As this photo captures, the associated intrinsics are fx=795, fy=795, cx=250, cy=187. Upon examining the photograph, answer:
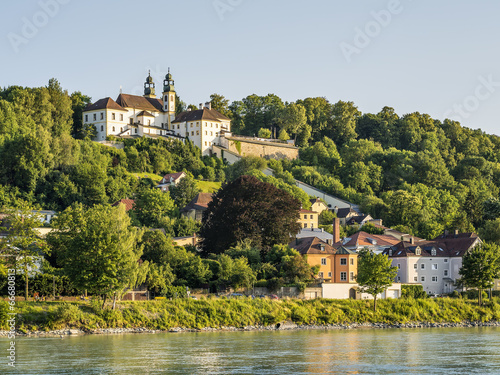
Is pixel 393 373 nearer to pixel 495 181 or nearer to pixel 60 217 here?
pixel 60 217

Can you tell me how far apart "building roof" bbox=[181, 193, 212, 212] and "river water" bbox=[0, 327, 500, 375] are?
39.5 m

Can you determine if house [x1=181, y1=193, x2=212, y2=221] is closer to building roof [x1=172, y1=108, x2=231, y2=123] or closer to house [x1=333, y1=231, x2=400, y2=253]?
house [x1=333, y1=231, x2=400, y2=253]

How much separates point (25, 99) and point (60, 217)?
45.3m

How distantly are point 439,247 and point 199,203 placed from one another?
27.5 metres

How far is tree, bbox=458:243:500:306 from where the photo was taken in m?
66.1

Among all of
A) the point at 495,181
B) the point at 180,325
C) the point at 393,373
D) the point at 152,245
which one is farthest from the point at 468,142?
the point at 393,373

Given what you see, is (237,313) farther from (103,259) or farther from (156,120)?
(156,120)

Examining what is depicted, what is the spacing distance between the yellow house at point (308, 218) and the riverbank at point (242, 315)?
29.4m

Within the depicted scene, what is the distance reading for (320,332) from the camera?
172 feet

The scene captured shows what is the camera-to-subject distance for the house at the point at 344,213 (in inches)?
3885

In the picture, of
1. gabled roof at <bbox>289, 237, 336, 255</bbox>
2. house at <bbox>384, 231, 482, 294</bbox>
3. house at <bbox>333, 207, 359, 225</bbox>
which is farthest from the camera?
house at <bbox>333, 207, 359, 225</bbox>

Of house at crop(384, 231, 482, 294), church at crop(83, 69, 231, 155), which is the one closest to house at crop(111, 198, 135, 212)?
church at crop(83, 69, 231, 155)

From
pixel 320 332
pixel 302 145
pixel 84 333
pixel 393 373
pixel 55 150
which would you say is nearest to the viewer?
pixel 393 373

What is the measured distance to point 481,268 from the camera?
66.4 metres
